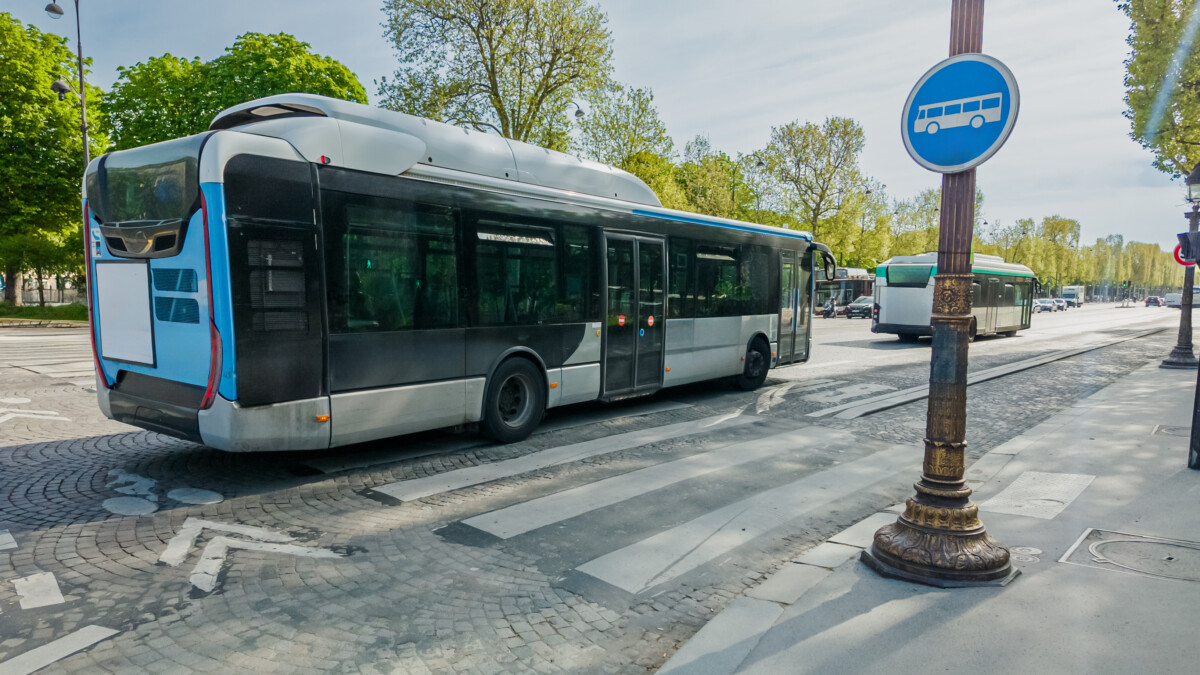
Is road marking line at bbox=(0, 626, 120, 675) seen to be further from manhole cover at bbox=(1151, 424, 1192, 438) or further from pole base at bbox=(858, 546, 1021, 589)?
manhole cover at bbox=(1151, 424, 1192, 438)

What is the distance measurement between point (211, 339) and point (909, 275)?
2538 cm

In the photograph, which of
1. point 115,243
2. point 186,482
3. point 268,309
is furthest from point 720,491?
point 115,243

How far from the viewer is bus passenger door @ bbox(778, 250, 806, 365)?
13027 mm

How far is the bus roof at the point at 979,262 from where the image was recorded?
86.4 ft

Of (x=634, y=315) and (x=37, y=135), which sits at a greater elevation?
(x=37, y=135)

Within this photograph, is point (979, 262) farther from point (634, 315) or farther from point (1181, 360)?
point (634, 315)

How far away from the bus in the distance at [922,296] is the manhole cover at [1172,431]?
15.0m

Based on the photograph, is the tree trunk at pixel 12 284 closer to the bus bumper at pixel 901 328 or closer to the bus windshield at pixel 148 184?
the bus windshield at pixel 148 184

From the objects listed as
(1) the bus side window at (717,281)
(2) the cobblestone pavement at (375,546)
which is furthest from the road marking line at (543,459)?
(1) the bus side window at (717,281)

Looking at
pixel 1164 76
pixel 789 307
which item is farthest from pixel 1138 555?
pixel 1164 76

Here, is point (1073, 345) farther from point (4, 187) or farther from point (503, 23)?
point (4, 187)

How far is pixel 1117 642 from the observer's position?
332 cm

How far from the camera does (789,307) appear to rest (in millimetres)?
13266

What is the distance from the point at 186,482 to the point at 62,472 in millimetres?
1232
